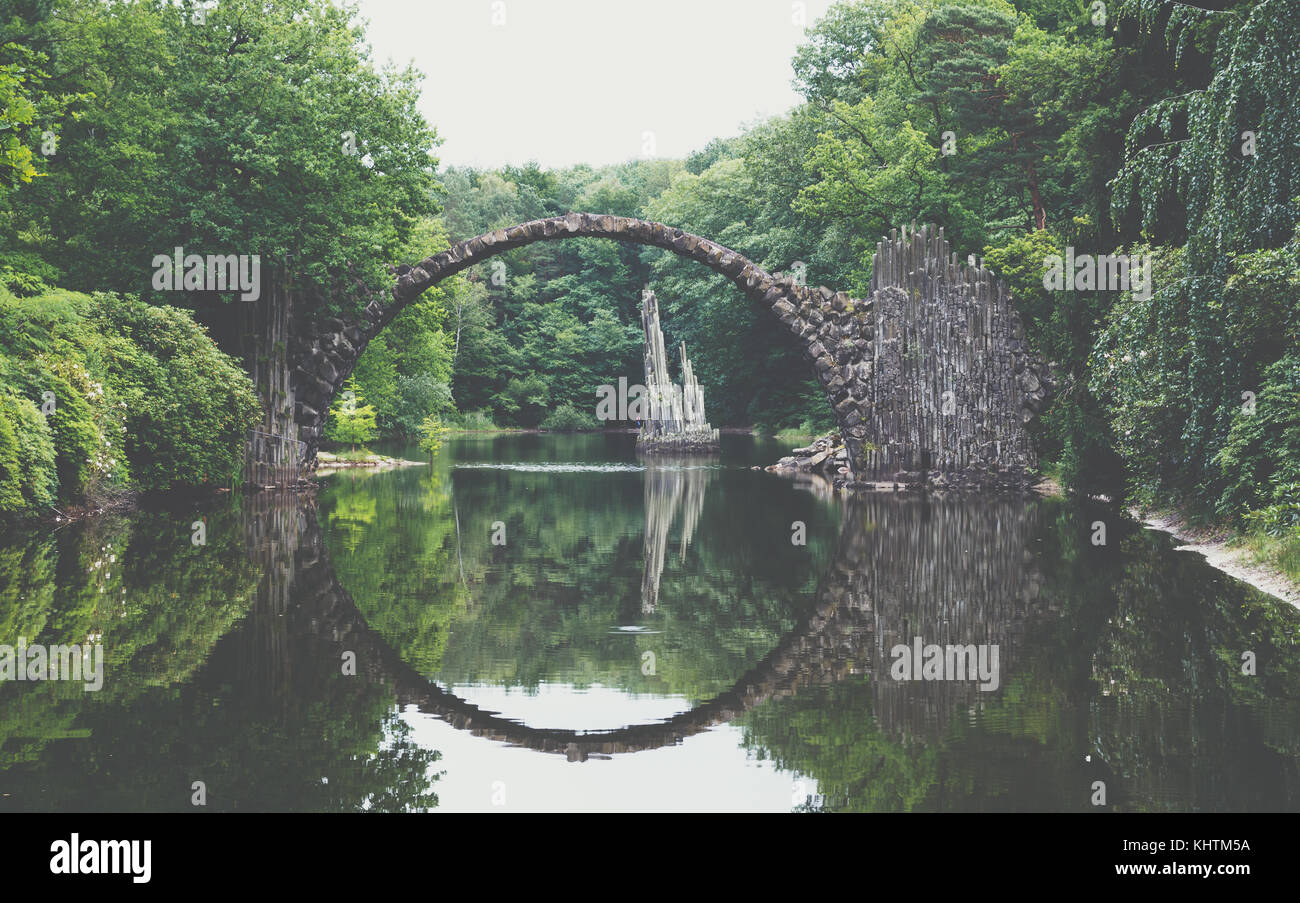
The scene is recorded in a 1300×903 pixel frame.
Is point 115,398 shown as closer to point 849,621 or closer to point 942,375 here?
point 849,621

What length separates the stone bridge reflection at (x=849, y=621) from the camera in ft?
23.1

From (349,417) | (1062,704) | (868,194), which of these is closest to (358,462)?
(349,417)

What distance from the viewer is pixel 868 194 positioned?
116 feet

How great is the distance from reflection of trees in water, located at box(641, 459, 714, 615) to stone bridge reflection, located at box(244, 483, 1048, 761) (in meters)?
0.64

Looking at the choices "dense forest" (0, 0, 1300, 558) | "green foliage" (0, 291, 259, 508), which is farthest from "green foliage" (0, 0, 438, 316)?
"green foliage" (0, 291, 259, 508)

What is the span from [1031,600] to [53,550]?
10.5 meters

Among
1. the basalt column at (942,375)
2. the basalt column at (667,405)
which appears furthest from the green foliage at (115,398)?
the basalt column at (667,405)

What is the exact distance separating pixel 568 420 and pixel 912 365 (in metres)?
48.6

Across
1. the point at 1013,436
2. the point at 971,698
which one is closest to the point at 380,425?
the point at 1013,436

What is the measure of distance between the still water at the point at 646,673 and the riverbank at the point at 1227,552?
0.37 m

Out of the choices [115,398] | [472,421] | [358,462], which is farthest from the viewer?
[472,421]

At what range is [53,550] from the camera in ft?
47.7
